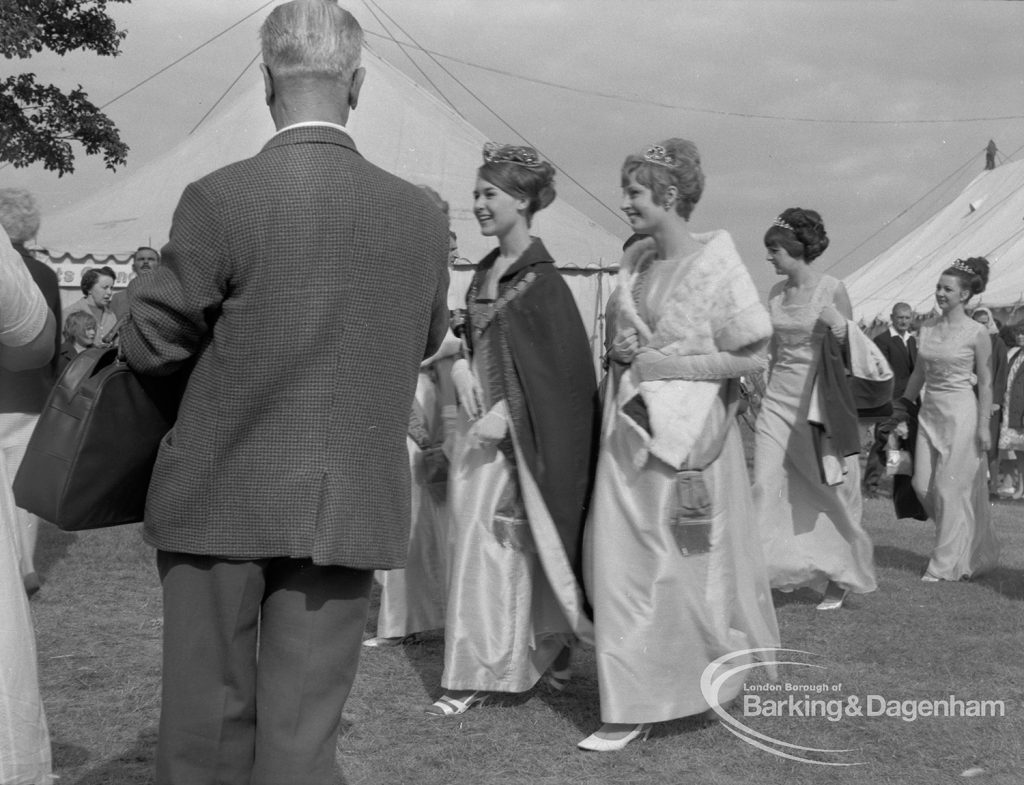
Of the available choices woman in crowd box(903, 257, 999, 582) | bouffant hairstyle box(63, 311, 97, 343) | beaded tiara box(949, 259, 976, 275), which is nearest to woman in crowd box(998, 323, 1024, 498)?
woman in crowd box(903, 257, 999, 582)

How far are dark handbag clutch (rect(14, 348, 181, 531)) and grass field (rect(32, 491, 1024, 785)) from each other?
1.68m

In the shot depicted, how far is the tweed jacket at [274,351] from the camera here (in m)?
2.34

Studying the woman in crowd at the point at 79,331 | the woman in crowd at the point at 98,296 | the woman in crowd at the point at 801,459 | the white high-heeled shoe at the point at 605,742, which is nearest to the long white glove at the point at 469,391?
the white high-heeled shoe at the point at 605,742

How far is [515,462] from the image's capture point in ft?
15.3

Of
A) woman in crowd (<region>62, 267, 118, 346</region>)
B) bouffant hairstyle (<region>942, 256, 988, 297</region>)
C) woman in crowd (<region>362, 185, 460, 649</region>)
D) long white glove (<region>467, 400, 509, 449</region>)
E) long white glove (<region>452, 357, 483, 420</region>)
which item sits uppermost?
woman in crowd (<region>62, 267, 118, 346</region>)

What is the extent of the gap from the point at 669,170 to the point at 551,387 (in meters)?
0.88

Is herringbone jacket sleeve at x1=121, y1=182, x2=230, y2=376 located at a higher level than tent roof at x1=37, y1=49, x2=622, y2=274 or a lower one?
lower

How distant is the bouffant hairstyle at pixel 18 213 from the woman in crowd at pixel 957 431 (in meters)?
5.17

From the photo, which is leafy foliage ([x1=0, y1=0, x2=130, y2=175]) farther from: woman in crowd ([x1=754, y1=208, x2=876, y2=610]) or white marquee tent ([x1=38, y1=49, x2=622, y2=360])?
woman in crowd ([x1=754, y1=208, x2=876, y2=610])

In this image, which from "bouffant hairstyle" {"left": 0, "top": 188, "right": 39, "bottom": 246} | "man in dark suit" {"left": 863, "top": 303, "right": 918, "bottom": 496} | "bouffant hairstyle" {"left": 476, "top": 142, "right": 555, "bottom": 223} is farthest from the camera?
"man in dark suit" {"left": 863, "top": 303, "right": 918, "bottom": 496}

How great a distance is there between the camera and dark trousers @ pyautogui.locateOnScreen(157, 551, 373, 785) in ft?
8.00

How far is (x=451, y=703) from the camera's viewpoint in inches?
186

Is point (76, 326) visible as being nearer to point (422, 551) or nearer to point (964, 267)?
point (422, 551)

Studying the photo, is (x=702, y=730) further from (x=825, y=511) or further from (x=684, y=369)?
(x=825, y=511)
